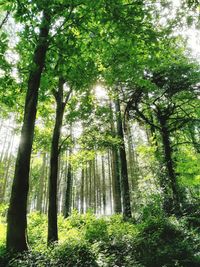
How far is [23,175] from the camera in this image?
19.8 ft

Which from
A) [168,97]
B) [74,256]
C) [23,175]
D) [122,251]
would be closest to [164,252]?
[122,251]

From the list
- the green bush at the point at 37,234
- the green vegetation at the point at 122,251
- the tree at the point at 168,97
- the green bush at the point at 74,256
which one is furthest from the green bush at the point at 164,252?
the tree at the point at 168,97

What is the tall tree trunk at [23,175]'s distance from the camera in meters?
5.61

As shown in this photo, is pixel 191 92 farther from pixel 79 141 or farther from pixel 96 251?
pixel 96 251

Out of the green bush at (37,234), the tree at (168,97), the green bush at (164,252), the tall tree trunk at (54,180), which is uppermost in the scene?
the tree at (168,97)

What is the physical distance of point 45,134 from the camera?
1365 cm

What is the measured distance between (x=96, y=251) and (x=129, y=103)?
33.6 ft

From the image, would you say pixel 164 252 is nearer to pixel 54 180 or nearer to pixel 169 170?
pixel 54 180

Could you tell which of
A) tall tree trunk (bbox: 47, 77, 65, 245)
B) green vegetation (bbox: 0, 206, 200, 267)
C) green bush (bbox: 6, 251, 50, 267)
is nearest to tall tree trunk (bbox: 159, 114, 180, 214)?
green vegetation (bbox: 0, 206, 200, 267)

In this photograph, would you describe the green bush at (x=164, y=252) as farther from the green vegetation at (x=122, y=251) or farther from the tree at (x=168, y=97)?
the tree at (x=168, y=97)

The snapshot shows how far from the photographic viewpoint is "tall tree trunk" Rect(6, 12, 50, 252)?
5613 millimetres

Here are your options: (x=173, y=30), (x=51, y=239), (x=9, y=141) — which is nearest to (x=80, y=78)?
(x=173, y=30)

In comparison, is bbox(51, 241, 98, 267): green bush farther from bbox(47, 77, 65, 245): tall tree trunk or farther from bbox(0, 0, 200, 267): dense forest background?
bbox(47, 77, 65, 245): tall tree trunk

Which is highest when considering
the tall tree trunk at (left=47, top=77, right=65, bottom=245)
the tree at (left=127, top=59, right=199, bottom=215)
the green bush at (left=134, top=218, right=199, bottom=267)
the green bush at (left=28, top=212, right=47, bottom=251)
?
the tree at (left=127, top=59, right=199, bottom=215)
